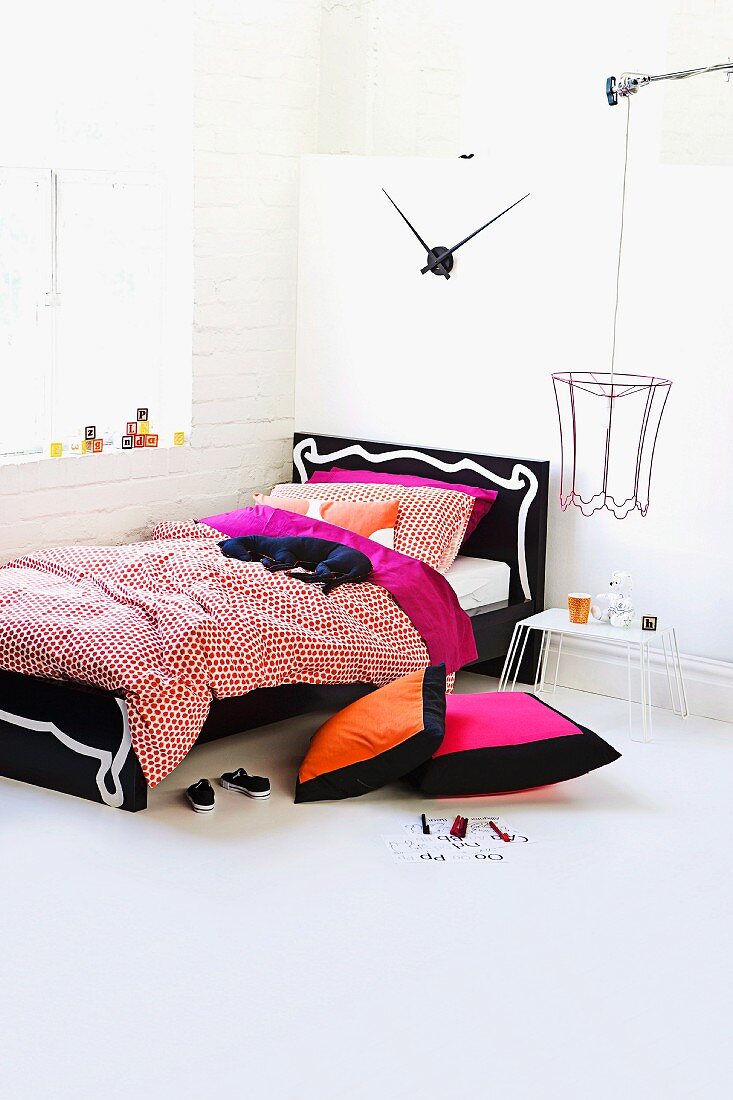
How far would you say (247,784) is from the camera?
3.57 metres

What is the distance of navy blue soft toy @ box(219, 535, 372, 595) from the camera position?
416 cm

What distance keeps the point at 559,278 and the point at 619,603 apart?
4.06 feet

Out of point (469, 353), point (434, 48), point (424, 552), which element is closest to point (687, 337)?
point (469, 353)

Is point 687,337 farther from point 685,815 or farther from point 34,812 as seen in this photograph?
point 34,812

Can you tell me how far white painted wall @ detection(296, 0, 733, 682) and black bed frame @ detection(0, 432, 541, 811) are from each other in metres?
0.11

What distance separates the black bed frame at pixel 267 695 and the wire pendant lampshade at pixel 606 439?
0.13 m

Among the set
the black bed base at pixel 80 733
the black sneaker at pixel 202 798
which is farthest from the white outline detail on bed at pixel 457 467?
the black sneaker at pixel 202 798

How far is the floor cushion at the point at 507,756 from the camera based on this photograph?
11.5 feet

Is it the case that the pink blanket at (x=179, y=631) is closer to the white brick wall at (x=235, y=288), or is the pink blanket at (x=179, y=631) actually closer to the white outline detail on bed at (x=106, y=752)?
the white outline detail on bed at (x=106, y=752)

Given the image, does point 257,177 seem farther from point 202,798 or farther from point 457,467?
point 202,798

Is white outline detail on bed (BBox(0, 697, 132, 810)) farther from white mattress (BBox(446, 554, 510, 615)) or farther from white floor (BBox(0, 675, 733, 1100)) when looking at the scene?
white mattress (BBox(446, 554, 510, 615))

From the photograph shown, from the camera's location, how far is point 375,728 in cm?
354

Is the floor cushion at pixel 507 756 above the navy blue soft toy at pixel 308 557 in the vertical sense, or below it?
below

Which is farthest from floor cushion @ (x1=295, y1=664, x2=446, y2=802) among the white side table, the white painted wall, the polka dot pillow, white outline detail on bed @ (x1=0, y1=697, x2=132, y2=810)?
the white painted wall
